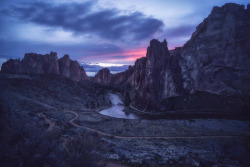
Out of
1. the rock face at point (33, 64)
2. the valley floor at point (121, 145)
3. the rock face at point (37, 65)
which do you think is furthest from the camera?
the rock face at point (37, 65)

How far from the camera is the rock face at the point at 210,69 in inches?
1757

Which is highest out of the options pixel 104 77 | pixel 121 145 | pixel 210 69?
pixel 104 77

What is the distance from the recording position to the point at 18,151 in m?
4.50

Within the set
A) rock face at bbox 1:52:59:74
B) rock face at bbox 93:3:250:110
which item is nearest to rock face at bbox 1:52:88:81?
rock face at bbox 1:52:59:74

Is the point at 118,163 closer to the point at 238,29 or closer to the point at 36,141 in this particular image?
the point at 36,141

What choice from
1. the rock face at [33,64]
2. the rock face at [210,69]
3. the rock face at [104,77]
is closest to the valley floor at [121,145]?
the rock face at [210,69]

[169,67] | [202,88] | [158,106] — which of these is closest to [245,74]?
[202,88]

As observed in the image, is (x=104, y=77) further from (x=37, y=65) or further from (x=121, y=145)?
(x=121, y=145)

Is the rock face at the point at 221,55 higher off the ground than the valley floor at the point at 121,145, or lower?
higher

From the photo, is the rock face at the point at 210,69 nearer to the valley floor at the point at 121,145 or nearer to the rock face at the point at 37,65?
the valley floor at the point at 121,145

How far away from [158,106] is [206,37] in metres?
31.4

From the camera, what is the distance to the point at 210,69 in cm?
4950

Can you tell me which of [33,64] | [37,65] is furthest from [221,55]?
[33,64]

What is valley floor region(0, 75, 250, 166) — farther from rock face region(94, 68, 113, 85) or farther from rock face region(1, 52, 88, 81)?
rock face region(94, 68, 113, 85)
